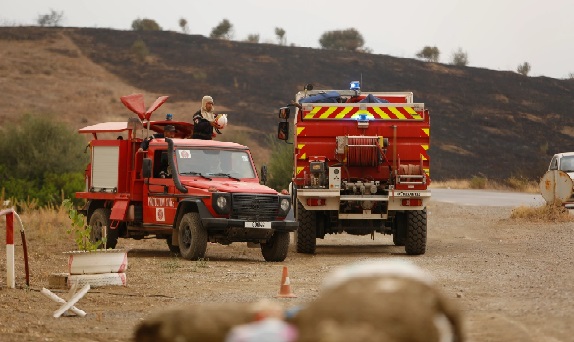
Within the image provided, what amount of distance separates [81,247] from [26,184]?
80.7ft

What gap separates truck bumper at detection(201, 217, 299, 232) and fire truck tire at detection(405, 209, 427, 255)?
8.16ft

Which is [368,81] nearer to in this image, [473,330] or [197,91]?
[197,91]

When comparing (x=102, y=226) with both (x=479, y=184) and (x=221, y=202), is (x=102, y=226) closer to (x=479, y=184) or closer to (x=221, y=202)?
(x=221, y=202)

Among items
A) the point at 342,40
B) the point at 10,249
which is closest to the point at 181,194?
the point at 10,249

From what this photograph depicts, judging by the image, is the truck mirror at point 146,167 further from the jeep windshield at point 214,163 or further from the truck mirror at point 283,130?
the truck mirror at point 283,130

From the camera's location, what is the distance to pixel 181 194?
19.9 metres

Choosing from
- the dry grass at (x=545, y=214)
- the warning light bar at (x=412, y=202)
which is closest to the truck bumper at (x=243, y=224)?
the warning light bar at (x=412, y=202)

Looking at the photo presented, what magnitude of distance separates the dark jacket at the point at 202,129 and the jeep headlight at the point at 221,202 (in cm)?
255

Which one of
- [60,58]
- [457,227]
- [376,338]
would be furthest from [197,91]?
[376,338]

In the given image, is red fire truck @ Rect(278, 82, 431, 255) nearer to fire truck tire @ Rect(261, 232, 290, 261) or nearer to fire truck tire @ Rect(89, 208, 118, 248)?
fire truck tire @ Rect(261, 232, 290, 261)

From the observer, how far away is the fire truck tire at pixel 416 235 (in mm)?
21141

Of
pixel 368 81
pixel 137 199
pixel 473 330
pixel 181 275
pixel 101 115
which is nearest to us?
pixel 473 330

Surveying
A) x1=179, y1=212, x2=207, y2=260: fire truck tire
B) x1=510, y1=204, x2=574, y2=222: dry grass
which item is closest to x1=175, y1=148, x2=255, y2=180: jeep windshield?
x1=179, y1=212, x2=207, y2=260: fire truck tire

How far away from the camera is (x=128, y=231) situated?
2183cm
